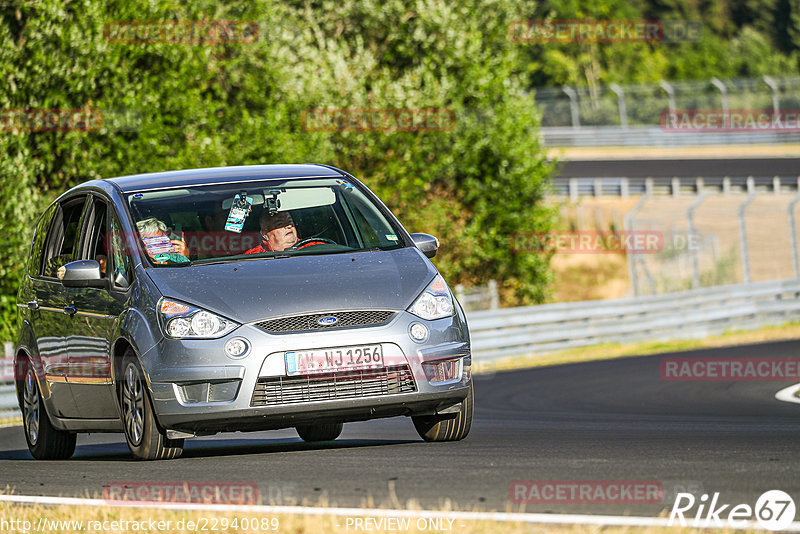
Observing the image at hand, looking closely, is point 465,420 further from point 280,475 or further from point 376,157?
point 376,157

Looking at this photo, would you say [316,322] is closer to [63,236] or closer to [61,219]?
[63,236]

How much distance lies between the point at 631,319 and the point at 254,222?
1648cm

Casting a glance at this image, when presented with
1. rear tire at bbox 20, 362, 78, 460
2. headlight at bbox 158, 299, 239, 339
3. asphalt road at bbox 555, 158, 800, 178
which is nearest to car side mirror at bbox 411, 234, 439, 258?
headlight at bbox 158, 299, 239, 339

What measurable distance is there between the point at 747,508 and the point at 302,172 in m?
4.55

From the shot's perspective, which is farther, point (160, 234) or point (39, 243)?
point (39, 243)

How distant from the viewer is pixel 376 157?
35.0 meters

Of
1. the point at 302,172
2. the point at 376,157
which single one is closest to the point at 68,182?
the point at 376,157

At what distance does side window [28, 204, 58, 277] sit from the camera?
9.99 metres

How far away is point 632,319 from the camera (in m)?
24.3

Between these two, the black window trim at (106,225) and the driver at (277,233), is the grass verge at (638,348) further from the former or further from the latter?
the driver at (277,233)

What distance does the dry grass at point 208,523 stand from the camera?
5.02m

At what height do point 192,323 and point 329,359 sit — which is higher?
point 192,323

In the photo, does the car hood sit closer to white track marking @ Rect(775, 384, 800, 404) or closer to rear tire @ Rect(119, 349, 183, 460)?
rear tire @ Rect(119, 349, 183, 460)

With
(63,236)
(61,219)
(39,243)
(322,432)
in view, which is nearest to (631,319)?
(322,432)
